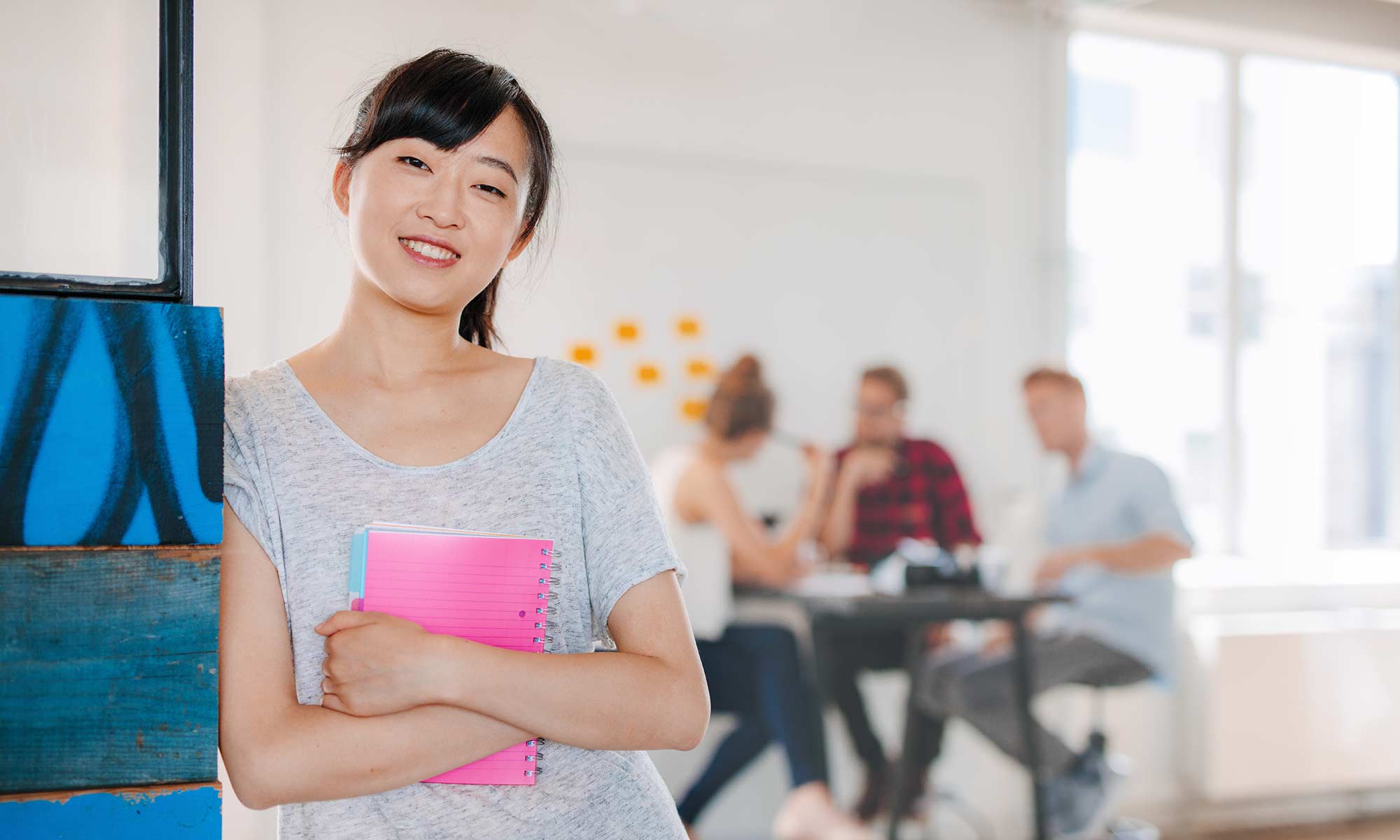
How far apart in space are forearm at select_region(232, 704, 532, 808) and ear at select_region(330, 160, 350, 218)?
0.39m

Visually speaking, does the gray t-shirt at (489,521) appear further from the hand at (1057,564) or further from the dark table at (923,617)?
the hand at (1057,564)

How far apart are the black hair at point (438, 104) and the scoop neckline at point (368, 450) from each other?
0.18 meters

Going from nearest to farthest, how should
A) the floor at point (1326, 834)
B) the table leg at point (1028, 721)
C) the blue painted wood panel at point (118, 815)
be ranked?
the blue painted wood panel at point (118, 815) → the table leg at point (1028, 721) → the floor at point (1326, 834)

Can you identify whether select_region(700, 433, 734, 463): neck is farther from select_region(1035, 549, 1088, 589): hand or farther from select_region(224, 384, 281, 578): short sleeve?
select_region(224, 384, 281, 578): short sleeve

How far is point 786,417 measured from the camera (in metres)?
3.81

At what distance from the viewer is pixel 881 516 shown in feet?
12.5

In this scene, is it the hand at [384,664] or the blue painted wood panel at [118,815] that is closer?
the blue painted wood panel at [118,815]

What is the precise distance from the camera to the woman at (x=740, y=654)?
3.33 metres

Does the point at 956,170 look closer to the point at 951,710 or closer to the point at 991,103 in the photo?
the point at 991,103

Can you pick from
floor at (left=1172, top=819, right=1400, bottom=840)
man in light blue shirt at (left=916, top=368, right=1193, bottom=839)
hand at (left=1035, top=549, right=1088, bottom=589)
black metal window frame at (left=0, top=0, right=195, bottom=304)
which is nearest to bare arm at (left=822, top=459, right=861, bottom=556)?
man in light blue shirt at (left=916, top=368, right=1193, bottom=839)

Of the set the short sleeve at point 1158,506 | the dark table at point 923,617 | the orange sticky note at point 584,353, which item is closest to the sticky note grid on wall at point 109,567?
the dark table at point 923,617

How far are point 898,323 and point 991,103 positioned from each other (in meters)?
0.85

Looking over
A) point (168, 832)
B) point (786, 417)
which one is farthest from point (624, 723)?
point (786, 417)

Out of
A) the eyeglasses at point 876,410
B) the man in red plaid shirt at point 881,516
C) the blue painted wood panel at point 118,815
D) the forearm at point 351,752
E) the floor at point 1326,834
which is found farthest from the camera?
the floor at point 1326,834
